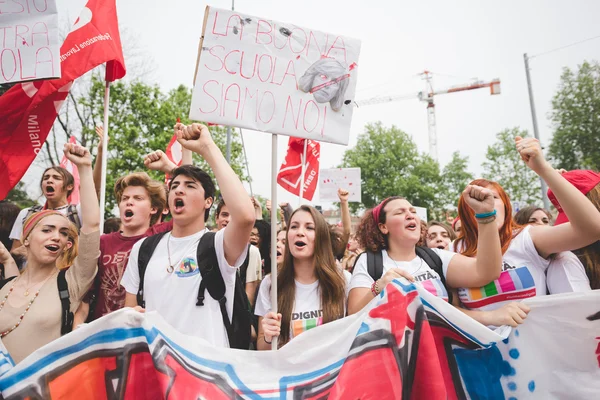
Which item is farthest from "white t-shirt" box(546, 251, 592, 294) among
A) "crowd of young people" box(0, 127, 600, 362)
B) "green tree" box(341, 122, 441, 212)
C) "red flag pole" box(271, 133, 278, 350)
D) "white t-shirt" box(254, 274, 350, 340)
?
"green tree" box(341, 122, 441, 212)

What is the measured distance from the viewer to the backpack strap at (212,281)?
2261 mm

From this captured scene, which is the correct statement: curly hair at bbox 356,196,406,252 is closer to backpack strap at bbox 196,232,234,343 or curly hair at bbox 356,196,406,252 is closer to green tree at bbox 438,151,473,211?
backpack strap at bbox 196,232,234,343

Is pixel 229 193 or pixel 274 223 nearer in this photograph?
pixel 229 193

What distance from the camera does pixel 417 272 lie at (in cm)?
256

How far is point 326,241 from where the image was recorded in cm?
305

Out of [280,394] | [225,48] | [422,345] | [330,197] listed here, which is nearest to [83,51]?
[225,48]

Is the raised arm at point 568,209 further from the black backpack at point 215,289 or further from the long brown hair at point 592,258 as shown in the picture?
the black backpack at point 215,289

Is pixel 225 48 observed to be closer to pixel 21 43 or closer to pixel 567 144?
pixel 21 43

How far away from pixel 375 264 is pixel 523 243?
2.81 feet

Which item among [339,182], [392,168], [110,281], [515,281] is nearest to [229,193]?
[110,281]

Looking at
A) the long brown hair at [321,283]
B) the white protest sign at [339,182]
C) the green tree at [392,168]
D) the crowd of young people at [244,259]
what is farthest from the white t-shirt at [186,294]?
the green tree at [392,168]

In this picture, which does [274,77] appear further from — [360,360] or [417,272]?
[360,360]

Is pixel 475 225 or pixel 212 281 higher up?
pixel 475 225

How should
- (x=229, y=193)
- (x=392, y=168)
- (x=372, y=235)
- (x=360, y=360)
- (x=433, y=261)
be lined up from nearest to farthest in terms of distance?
(x=360, y=360), (x=229, y=193), (x=433, y=261), (x=372, y=235), (x=392, y=168)
